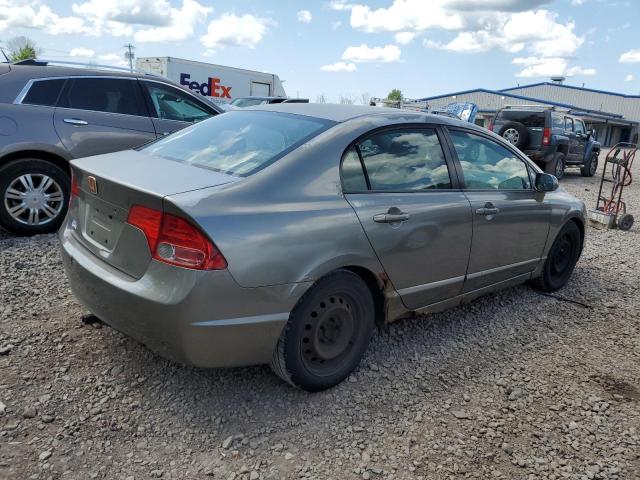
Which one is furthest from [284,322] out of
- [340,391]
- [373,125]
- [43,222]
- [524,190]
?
[43,222]

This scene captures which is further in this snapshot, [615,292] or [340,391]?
[615,292]

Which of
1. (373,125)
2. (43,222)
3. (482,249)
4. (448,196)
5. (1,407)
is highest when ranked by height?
(373,125)

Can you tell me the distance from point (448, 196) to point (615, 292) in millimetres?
2734

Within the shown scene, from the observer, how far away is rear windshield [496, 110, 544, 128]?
14383 millimetres

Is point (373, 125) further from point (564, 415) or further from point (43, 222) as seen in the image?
point (43, 222)

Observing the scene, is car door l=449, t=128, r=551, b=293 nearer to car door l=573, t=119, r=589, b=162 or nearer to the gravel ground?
the gravel ground

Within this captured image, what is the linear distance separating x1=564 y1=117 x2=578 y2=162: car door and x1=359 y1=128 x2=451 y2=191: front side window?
13.7 m

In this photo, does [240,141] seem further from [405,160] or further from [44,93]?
[44,93]

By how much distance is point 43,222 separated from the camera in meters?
5.42

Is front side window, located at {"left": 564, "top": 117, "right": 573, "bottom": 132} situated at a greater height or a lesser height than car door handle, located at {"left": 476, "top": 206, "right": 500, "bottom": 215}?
greater

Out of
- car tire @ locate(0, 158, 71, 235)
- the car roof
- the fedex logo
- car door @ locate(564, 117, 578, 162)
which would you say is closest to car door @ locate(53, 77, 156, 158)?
car tire @ locate(0, 158, 71, 235)

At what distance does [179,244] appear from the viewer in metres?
2.47

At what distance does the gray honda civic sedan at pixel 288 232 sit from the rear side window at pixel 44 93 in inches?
102

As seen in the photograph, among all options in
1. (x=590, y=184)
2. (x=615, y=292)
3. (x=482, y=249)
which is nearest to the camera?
(x=482, y=249)
